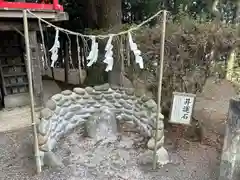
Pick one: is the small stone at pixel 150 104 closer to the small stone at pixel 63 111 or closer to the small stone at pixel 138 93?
the small stone at pixel 138 93

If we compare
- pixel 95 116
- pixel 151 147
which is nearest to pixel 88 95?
pixel 95 116

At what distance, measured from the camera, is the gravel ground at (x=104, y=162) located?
3.75 metres

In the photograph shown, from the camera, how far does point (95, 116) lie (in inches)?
185

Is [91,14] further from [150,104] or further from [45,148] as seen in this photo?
[45,148]

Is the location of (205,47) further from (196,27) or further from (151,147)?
(151,147)

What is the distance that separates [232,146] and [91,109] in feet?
8.34

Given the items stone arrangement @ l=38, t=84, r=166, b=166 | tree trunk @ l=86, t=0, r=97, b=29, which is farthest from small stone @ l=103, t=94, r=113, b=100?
tree trunk @ l=86, t=0, r=97, b=29

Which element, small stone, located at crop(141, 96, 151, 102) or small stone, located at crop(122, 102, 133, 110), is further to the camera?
small stone, located at crop(122, 102, 133, 110)

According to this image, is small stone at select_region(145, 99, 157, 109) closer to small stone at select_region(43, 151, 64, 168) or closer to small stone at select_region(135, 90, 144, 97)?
small stone at select_region(135, 90, 144, 97)

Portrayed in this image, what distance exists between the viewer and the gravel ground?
148 inches

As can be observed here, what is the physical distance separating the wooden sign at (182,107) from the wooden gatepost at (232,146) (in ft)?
1.89

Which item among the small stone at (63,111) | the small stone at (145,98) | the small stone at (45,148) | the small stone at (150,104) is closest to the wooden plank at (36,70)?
the small stone at (63,111)

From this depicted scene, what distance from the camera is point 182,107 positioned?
382cm

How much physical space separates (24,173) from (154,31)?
3021mm
